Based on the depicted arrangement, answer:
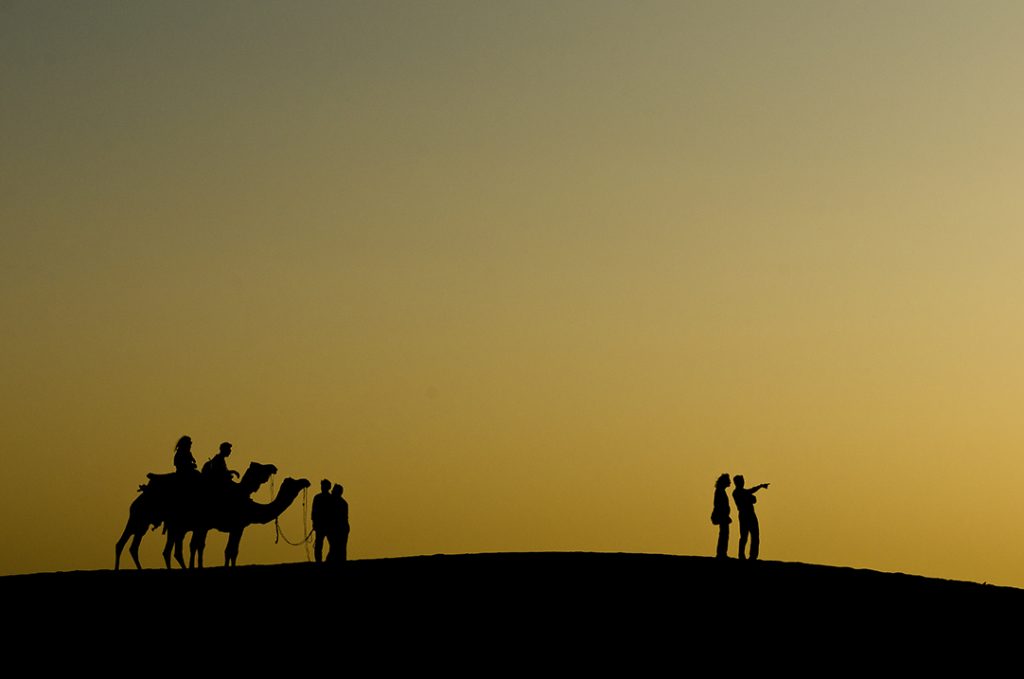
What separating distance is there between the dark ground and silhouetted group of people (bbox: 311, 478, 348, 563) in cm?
154

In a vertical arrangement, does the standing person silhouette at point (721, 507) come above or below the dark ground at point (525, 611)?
above

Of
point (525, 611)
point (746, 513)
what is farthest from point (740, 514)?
point (525, 611)

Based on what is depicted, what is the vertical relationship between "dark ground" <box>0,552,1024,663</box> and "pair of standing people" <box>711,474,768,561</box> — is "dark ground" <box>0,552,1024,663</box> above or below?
below

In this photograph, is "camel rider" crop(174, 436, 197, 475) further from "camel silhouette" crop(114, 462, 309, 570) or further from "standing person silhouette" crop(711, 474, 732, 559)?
"standing person silhouette" crop(711, 474, 732, 559)

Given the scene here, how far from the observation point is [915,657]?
103ft

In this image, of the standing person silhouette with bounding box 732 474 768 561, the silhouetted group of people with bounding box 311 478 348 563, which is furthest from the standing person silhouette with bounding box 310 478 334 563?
the standing person silhouette with bounding box 732 474 768 561

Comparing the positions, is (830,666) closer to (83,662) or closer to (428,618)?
(428,618)

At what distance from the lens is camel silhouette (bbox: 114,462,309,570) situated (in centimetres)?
3706

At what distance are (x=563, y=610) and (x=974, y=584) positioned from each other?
877 centimetres

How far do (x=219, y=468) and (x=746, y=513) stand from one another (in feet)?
30.5

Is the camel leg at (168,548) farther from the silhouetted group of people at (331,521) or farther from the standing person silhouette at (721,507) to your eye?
the standing person silhouette at (721,507)

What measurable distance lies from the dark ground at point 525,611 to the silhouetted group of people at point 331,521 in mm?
1540

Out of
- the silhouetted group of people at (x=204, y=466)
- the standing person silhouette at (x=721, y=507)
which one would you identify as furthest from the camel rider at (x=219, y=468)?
the standing person silhouette at (x=721, y=507)

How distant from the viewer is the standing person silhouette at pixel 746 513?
1501 inches
